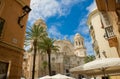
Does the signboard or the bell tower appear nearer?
the signboard

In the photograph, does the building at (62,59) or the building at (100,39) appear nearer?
the building at (100,39)

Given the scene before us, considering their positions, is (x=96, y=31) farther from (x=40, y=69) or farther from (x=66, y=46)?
(x=66, y=46)

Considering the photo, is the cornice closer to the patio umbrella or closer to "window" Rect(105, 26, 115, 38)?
the patio umbrella

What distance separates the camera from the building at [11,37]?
724 centimetres

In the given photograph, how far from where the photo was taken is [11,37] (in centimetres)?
802

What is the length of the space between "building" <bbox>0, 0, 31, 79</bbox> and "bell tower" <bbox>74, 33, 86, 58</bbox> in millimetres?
71134

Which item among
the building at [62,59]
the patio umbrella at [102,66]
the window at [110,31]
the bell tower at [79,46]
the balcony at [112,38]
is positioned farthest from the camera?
the bell tower at [79,46]

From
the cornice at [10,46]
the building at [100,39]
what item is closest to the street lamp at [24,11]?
the cornice at [10,46]

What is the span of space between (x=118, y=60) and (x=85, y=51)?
72.7 metres

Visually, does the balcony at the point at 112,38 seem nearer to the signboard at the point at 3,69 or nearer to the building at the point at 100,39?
the building at the point at 100,39

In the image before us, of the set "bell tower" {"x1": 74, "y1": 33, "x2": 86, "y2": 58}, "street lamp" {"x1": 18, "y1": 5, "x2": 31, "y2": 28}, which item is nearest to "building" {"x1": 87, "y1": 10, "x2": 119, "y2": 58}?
"street lamp" {"x1": 18, "y1": 5, "x2": 31, "y2": 28}

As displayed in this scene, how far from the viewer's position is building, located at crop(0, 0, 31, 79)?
7.24 meters

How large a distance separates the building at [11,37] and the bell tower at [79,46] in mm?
71134

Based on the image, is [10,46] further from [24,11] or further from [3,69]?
[24,11]
